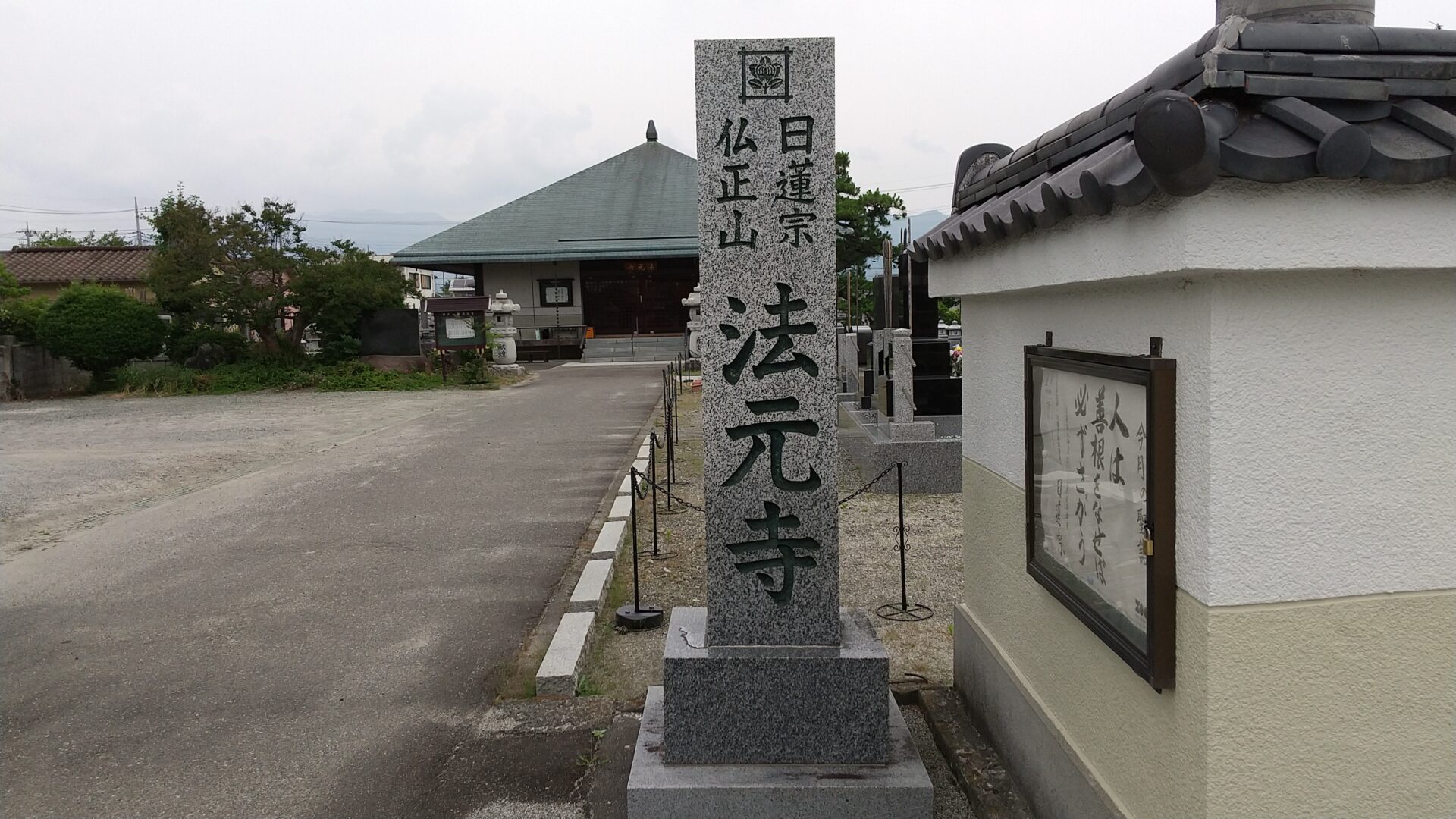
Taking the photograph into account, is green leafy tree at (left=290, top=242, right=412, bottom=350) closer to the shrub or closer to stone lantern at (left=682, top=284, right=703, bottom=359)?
the shrub

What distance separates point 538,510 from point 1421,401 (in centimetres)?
845

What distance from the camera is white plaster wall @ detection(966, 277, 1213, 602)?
2486mm

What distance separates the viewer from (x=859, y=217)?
101 ft

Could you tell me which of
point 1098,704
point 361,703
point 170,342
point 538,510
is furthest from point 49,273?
point 1098,704

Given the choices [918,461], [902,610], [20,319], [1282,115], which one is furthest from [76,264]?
[1282,115]

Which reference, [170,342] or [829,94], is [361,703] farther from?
[170,342]

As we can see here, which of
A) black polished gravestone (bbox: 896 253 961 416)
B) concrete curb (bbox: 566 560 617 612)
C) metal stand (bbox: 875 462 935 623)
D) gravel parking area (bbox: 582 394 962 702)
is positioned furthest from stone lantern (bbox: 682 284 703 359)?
metal stand (bbox: 875 462 935 623)

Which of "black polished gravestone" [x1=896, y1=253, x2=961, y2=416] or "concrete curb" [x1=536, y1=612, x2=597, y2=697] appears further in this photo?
"black polished gravestone" [x1=896, y1=253, x2=961, y2=416]

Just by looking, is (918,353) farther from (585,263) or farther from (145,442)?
(585,263)

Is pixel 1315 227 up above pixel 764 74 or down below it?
below

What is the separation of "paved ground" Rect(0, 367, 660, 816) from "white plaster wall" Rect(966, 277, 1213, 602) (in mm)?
2476

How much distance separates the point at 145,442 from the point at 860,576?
13.2 meters

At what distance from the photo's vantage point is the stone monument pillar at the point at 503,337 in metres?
27.5

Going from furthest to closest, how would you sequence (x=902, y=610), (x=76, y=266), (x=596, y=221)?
1. (x=76, y=266)
2. (x=596, y=221)
3. (x=902, y=610)
